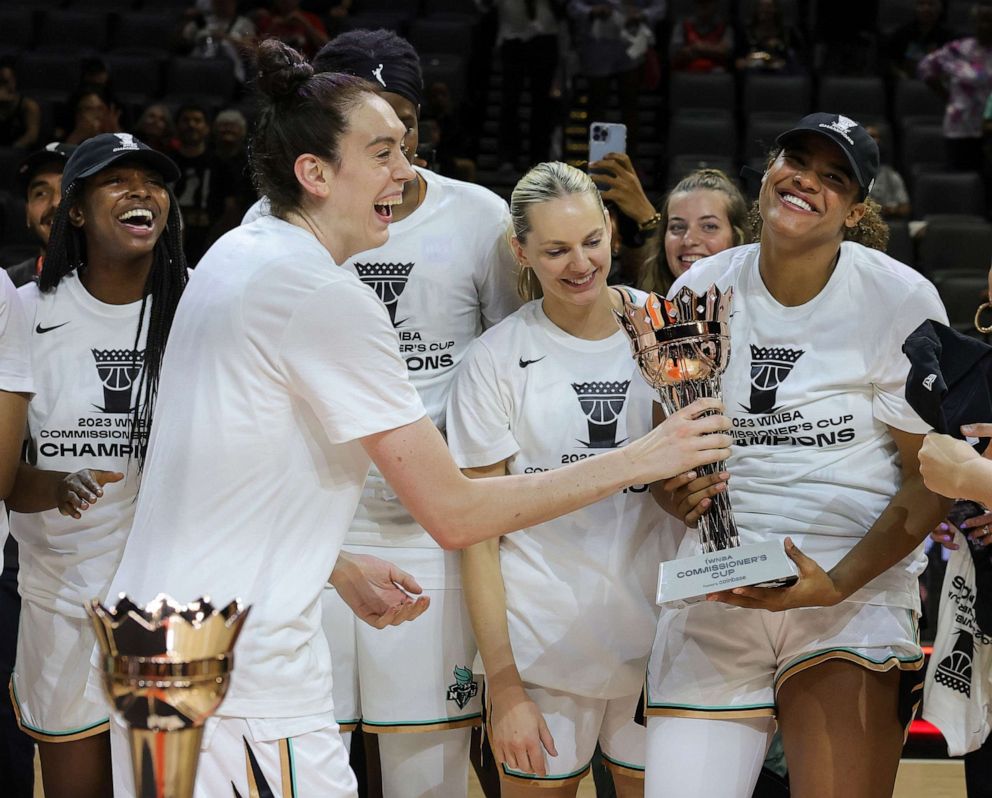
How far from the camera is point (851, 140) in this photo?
2.61 meters

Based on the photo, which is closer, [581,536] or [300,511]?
[300,511]

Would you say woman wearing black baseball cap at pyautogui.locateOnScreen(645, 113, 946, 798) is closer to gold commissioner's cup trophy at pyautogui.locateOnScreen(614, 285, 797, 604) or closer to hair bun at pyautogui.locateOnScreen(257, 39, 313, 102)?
gold commissioner's cup trophy at pyautogui.locateOnScreen(614, 285, 797, 604)

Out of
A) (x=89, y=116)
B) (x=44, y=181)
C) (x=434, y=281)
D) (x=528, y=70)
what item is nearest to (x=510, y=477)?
(x=434, y=281)

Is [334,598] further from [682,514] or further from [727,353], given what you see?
[727,353]

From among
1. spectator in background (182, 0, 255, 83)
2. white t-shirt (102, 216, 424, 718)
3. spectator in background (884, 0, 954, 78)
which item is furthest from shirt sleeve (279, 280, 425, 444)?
spectator in background (884, 0, 954, 78)

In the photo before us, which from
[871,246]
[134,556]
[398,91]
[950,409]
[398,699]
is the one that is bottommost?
[398,699]

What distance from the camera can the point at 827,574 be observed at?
8.29ft

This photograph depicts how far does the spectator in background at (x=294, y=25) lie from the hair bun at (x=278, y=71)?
7153 mm

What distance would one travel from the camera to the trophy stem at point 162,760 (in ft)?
3.88

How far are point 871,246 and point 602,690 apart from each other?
49.4 inches

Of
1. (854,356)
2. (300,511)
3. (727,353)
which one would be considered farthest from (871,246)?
(300,511)

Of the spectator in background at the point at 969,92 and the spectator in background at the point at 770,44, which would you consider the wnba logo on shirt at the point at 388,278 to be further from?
the spectator in background at the point at 770,44

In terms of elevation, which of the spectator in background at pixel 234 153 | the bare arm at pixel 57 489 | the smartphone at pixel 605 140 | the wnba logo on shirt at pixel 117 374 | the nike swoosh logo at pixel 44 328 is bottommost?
the bare arm at pixel 57 489

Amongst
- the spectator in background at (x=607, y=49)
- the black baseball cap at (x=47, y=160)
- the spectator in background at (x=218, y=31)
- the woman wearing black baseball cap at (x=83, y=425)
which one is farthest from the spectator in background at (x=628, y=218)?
the spectator in background at (x=218, y=31)
